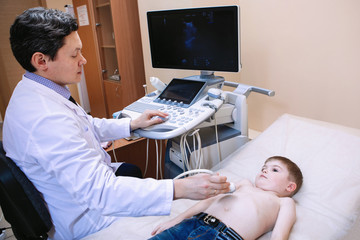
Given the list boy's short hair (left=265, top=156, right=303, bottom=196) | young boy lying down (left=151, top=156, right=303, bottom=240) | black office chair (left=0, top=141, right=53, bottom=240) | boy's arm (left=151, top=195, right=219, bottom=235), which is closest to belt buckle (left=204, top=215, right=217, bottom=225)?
young boy lying down (left=151, top=156, right=303, bottom=240)

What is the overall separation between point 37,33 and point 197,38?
0.87 metres

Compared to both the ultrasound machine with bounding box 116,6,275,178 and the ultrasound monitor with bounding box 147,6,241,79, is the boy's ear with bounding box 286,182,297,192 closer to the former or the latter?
the ultrasound machine with bounding box 116,6,275,178

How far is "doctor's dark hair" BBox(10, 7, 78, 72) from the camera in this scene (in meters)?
0.87


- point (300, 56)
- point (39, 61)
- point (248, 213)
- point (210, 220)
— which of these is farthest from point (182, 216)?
point (300, 56)

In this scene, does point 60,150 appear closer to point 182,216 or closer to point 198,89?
point 182,216

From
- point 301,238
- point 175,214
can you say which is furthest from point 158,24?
point 301,238

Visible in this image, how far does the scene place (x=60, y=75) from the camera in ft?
3.23

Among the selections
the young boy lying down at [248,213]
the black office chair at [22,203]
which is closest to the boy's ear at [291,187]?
the young boy lying down at [248,213]

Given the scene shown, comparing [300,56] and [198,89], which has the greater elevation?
[300,56]

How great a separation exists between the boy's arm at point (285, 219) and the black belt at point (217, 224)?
6.0 inches

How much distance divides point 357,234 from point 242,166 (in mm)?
701

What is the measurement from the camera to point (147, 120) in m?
1.34

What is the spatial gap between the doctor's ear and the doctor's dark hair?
10 millimetres

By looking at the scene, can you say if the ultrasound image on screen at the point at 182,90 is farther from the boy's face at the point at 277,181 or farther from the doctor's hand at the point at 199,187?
the doctor's hand at the point at 199,187
